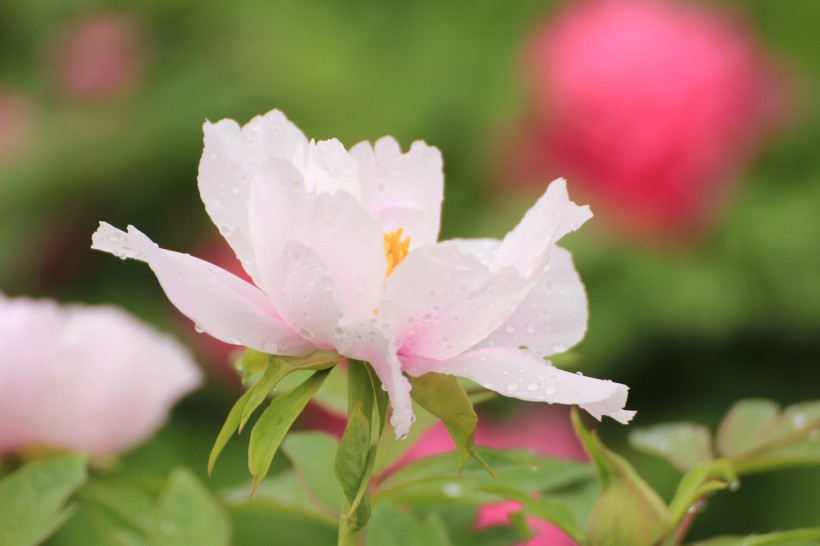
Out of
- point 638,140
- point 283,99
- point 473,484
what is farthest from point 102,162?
point 473,484

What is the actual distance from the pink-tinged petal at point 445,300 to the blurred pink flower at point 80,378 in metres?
0.25

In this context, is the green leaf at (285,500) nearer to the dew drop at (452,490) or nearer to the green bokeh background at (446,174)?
the dew drop at (452,490)

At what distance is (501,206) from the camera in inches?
54.2

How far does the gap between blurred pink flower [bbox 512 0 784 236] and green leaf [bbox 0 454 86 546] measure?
980 mm

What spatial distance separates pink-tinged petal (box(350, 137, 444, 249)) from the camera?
38cm

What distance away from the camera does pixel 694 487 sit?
0.36 m

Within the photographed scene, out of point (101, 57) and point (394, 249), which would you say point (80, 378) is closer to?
point (394, 249)

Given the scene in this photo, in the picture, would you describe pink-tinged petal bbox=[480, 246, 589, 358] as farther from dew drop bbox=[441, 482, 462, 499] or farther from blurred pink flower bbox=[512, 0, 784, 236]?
blurred pink flower bbox=[512, 0, 784, 236]

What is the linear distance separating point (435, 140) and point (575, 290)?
45.2 inches

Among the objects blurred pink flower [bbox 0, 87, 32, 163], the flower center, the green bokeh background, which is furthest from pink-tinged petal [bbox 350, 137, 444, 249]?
blurred pink flower [bbox 0, 87, 32, 163]

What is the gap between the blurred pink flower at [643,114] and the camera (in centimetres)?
129

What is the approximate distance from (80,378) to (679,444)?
11.2 inches

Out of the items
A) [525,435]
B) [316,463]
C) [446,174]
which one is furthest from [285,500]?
[446,174]

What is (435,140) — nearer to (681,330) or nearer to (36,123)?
(681,330)
